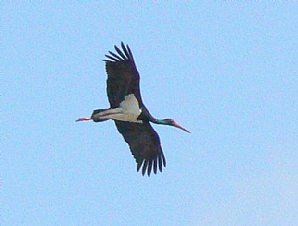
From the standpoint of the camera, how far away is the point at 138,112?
4169 centimetres

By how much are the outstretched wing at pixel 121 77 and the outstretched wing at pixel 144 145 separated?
104cm

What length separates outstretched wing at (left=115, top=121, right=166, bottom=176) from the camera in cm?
4241

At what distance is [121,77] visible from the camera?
135 ft

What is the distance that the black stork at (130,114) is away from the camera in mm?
40969

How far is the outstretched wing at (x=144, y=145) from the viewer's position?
139 feet

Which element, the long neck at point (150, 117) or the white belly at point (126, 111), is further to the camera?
the long neck at point (150, 117)

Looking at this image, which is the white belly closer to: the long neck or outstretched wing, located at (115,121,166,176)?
the long neck

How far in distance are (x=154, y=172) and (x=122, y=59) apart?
318 cm

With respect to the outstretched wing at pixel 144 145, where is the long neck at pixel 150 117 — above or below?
above

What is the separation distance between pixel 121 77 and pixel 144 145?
2.23 meters

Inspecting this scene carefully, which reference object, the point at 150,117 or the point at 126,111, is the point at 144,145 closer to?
the point at 150,117

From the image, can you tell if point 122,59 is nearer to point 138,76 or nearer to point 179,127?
point 138,76

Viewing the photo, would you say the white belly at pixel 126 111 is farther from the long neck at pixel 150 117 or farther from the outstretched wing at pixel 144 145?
the outstretched wing at pixel 144 145

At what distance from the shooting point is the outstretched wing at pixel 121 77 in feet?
134
